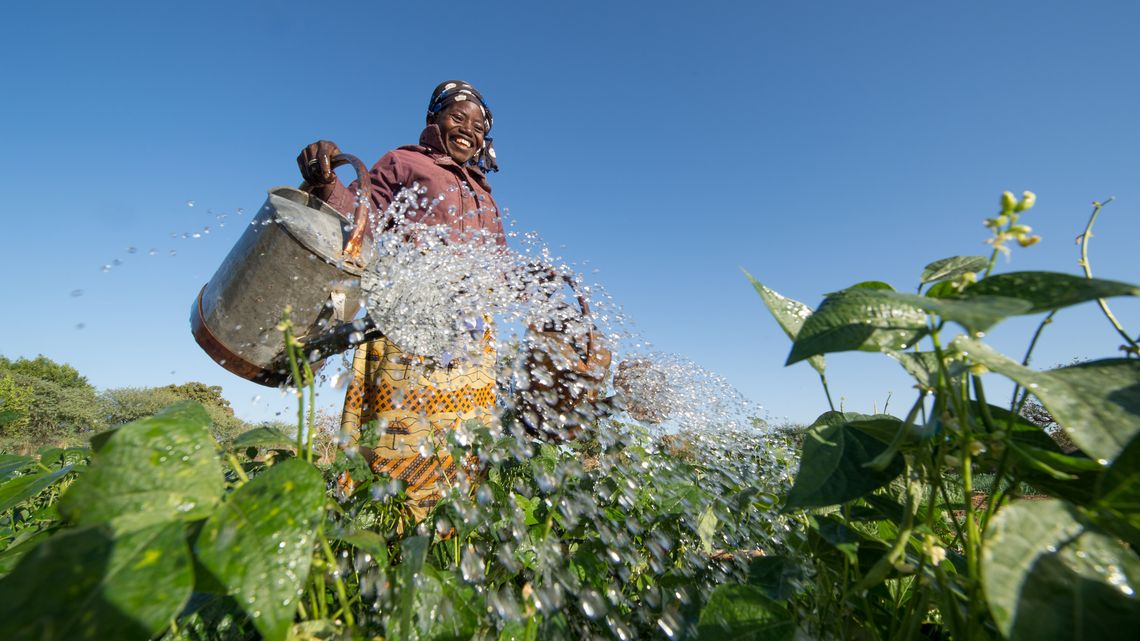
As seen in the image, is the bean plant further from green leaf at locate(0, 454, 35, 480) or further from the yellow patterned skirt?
the yellow patterned skirt

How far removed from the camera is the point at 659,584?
0.97 meters

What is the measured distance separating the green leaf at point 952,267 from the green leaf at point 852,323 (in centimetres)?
11

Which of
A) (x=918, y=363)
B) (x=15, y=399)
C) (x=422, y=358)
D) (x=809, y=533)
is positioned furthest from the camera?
(x=15, y=399)

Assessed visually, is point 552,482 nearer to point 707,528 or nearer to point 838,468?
point 707,528

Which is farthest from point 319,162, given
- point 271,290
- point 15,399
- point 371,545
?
point 15,399

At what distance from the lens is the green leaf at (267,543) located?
35cm

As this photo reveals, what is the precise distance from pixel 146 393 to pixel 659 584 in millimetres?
23355

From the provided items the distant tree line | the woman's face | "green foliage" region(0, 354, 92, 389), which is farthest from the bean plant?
"green foliage" region(0, 354, 92, 389)

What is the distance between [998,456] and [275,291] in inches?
74.7

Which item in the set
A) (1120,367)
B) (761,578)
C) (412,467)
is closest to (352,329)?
(412,467)

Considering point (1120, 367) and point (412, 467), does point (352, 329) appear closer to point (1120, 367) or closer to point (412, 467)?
point (412, 467)

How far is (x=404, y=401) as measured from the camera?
2342 millimetres

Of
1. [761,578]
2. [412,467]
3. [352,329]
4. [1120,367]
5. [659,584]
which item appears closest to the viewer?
[1120,367]

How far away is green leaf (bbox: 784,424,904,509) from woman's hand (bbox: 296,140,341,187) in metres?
2.31
